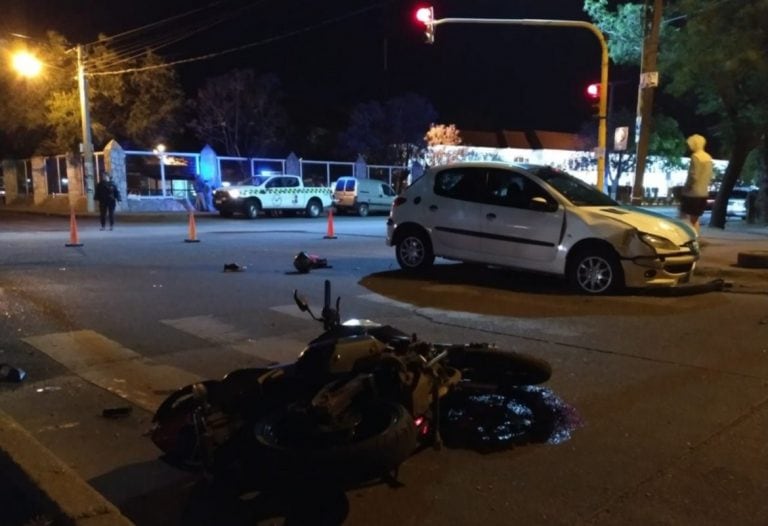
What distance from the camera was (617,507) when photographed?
143 inches

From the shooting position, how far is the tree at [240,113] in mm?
41250

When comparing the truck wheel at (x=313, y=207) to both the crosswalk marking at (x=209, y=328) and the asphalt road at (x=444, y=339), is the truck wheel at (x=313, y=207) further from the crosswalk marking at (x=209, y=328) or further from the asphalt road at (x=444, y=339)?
the crosswalk marking at (x=209, y=328)

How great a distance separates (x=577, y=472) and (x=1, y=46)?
128 ft

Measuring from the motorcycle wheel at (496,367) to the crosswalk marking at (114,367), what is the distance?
7.68 feet

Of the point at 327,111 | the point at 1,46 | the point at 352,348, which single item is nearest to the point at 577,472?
the point at 352,348

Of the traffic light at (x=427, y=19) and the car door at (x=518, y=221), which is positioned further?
the traffic light at (x=427, y=19)

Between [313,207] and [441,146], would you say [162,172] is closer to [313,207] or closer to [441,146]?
[313,207]

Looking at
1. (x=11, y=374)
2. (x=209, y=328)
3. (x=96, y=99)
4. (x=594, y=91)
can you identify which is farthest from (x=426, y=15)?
(x=96, y=99)

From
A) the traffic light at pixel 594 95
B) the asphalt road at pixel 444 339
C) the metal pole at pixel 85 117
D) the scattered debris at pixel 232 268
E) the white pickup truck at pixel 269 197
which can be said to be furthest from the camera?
the metal pole at pixel 85 117

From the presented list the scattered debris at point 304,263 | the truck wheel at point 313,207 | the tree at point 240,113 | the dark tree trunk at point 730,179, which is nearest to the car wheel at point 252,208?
the truck wheel at point 313,207

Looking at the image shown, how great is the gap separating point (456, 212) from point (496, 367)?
20.2 ft

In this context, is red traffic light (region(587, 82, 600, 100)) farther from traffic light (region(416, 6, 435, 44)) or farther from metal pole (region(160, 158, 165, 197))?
metal pole (region(160, 158, 165, 197))

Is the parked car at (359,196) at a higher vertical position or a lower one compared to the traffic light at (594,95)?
lower

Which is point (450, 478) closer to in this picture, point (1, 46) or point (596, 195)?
point (596, 195)
